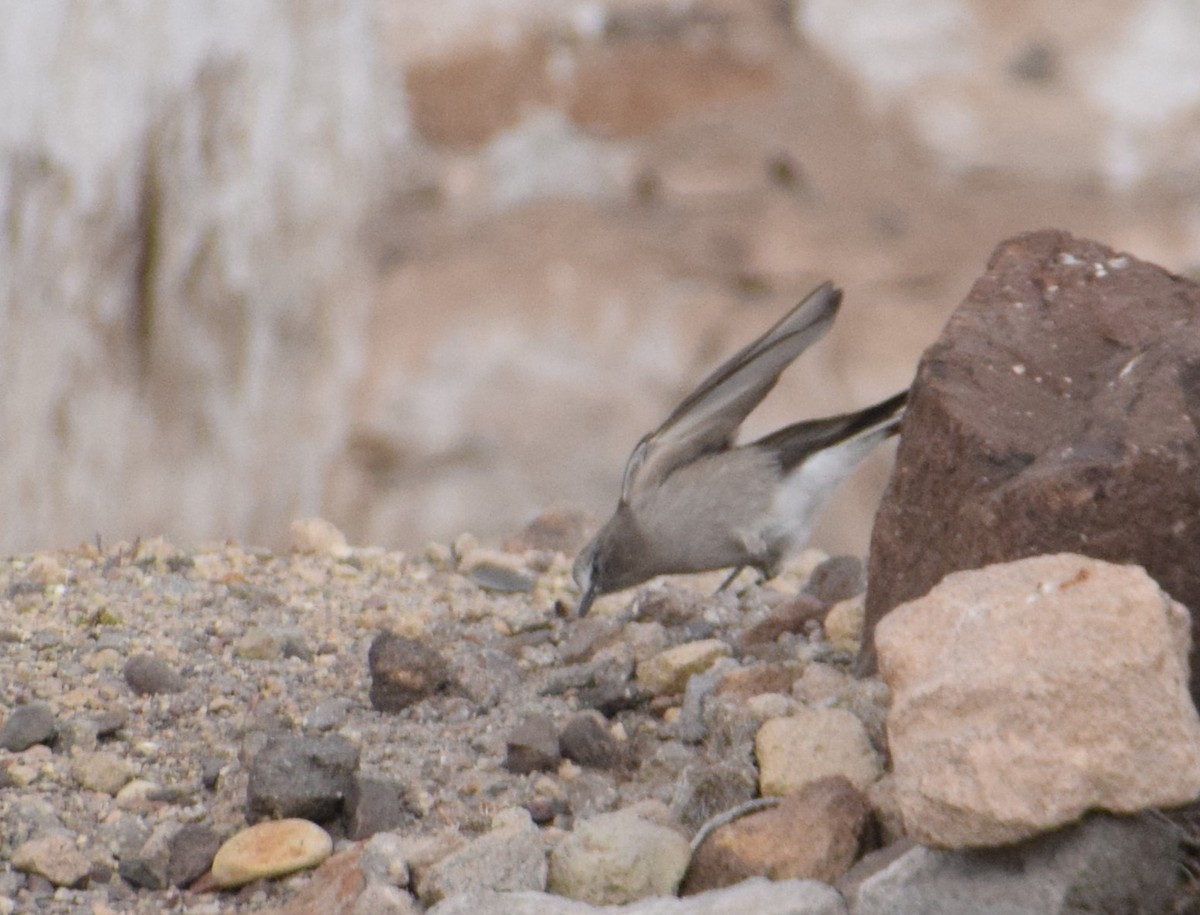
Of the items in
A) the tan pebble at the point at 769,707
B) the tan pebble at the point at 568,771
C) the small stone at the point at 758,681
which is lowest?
the tan pebble at the point at 568,771

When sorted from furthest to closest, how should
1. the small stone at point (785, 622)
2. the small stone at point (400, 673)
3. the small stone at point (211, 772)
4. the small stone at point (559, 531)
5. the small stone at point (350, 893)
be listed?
the small stone at point (559, 531)
the small stone at point (785, 622)
the small stone at point (400, 673)
the small stone at point (211, 772)
the small stone at point (350, 893)

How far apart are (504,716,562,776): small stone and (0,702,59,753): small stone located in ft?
1.83

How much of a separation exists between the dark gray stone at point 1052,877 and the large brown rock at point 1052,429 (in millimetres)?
356

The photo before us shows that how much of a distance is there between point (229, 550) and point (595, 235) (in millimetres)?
839

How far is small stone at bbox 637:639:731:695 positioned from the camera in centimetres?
247

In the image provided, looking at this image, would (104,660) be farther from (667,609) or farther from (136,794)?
(667,609)

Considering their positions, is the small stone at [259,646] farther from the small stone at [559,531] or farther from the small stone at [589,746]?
the small stone at [559,531]

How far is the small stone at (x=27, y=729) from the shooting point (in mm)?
2168

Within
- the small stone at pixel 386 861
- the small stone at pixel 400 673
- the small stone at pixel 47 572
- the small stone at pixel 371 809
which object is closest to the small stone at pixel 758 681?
the small stone at pixel 400 673

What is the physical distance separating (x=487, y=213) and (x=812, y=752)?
1.27 meters

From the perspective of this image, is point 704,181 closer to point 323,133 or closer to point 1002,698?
point 323,133

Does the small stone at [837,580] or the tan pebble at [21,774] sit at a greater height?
the small stone at [837,580]

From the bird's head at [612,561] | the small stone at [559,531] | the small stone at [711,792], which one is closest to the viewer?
the small stone at [711,792]

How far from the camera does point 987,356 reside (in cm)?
218
